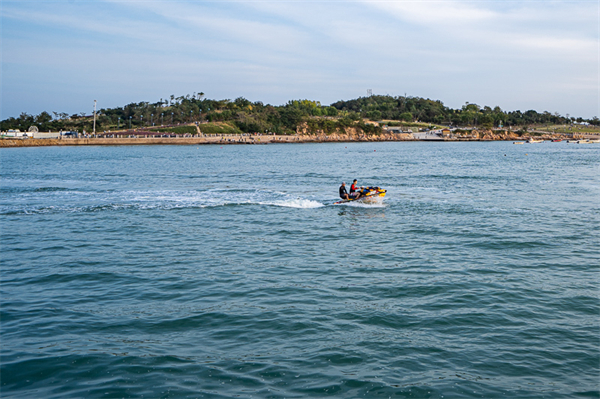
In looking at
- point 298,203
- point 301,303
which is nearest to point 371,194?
point 298,203

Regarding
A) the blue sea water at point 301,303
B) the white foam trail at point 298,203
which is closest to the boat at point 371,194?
the blue sea water at point 301,303

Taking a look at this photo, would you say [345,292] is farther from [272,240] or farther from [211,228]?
[211,228]

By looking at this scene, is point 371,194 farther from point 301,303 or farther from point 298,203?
point 301,303

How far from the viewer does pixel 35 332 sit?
13.5m

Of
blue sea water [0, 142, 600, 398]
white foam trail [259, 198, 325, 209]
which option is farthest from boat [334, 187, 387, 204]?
white foam trail [259, 198, 325, 209]

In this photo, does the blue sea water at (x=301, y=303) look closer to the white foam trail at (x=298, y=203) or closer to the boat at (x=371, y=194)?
the boat at (x=371, y=194)

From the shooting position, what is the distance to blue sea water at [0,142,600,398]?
36.0 ft

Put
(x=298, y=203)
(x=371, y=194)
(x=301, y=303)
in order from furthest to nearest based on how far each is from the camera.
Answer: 1. (x=298, y=203)
2. (x=371, y=194)
3. (x=301, y=303)

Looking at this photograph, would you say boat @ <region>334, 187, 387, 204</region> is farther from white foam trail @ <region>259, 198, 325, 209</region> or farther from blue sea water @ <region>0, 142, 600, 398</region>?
white foam trail @ <region>259, 198, 325, 209</region>

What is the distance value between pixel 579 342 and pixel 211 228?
19.6 metres

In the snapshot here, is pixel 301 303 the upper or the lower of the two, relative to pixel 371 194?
lower

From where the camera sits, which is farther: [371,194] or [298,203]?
[298,203]

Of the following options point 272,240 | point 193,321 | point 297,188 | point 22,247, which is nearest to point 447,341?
point 193,321

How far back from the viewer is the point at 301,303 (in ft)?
50.8
